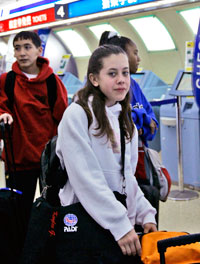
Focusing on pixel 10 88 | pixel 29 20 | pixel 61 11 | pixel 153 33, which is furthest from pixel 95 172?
pixel 153 33

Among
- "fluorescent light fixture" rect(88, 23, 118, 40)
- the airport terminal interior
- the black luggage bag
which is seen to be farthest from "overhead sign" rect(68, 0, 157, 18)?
"fluorescent light fixture" rect(88, 23, 118, 40)

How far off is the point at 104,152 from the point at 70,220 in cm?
31

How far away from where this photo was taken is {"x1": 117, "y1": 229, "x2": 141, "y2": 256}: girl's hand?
64.9 inches

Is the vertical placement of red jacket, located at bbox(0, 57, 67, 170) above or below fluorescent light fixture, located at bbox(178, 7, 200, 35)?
below

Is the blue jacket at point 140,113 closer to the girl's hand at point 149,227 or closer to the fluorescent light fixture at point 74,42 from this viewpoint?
the girl's hand at point 149,227

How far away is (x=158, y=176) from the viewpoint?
7.38 ft

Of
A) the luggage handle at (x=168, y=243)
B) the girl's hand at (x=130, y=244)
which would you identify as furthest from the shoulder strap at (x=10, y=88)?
the luggage handle at (x=168, y=243)

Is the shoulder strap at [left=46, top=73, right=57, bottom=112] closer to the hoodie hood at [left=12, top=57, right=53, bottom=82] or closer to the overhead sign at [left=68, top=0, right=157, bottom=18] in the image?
the hoodie hood at [left=12, top=57, right=53, bottom=82]

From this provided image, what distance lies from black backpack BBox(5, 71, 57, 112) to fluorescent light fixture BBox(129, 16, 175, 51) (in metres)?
6.54

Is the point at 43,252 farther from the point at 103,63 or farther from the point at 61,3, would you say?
the point at 61,3

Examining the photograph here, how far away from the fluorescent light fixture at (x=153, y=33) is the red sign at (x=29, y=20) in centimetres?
253

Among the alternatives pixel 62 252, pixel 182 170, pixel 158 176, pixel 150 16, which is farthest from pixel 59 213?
pixel 150 16

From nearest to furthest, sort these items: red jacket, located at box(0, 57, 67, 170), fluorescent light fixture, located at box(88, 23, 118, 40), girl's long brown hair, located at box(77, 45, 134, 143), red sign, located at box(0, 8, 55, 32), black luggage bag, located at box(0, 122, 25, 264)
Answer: girl's long brown hair, located at box(77, 45, 134, 143)
black luggage bag, located at box(0, 122, 25, 264)
red jacket, located at box(0, 57, 67, 170)
red sign, located at box(0, 8, 55, 32)
fluorescent light fixture, located at box(88, 23, 118, 40)

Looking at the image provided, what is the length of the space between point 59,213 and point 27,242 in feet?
0.64
